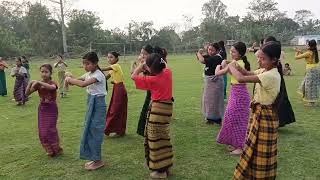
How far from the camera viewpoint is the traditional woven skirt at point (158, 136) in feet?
16.8

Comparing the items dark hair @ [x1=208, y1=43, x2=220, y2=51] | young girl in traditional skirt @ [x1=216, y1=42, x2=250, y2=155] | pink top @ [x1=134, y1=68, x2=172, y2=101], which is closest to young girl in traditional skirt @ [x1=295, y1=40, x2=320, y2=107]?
dark hair @ [x1=208, y1=43, x2=220, y2=51]

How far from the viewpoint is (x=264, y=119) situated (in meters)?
4.32

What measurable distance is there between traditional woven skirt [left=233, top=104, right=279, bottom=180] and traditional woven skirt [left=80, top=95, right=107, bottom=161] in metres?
2.16

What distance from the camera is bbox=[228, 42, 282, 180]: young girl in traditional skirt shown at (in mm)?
4219

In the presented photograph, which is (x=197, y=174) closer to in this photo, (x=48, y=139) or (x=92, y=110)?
(x=92, y=110)

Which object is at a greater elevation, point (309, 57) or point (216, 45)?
point (216, 45)

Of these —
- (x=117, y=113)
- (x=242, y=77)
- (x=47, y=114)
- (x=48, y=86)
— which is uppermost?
(x=242, y=77)

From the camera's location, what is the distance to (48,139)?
20.4 ft

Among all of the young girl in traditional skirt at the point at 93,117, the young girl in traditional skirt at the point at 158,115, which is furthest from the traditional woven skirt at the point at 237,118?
the young girl in traditional skirt at the point at 93,117

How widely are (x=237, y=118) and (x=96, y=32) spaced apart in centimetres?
5252

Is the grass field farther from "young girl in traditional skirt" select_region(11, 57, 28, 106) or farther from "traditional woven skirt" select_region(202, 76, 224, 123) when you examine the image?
"young girl in traditional skirt" select_region(11, 57, 28, 106)

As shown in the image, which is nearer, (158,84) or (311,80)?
(158,84)

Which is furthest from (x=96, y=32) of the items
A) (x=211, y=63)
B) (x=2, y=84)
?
(x=211, y=63)

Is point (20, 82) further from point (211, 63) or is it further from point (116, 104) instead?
point (211, 63)
